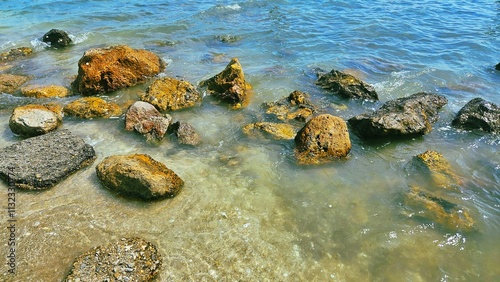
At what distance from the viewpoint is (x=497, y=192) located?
5918 millimetres

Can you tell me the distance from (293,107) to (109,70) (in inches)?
218

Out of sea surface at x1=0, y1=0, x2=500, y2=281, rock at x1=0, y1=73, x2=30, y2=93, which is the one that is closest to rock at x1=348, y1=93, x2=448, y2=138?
sea surface at x1=0, y1=0, x2=500, y2=281

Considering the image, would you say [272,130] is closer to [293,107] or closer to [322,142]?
[322,142]

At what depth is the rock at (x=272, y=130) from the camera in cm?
753

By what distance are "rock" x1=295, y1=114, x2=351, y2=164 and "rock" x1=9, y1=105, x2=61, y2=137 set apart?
5.64 meters

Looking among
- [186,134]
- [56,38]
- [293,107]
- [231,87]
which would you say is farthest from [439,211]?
[56,38]

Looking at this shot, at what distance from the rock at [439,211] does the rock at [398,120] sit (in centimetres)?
190

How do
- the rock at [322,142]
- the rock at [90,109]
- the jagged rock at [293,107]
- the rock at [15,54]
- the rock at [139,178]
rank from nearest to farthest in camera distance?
the rock at [139,178]
the rock at [322,142]
the rock at [90,109]
the jagged rock at [293,107]
the rock at [15,54]

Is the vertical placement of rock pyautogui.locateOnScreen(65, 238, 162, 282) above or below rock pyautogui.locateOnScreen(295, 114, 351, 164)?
below

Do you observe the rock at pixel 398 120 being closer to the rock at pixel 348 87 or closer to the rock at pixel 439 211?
the rock at pixel 348 87

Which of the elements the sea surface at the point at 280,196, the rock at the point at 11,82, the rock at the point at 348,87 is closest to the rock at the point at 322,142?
the sea surface at the point at 280,196

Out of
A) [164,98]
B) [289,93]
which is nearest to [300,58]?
[289,93]

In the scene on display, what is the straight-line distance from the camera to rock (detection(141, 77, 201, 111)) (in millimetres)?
8703

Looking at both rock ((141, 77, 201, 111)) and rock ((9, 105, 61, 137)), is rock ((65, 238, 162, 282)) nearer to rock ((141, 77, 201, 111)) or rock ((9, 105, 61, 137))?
rock ((9, 105, 61, 137))
